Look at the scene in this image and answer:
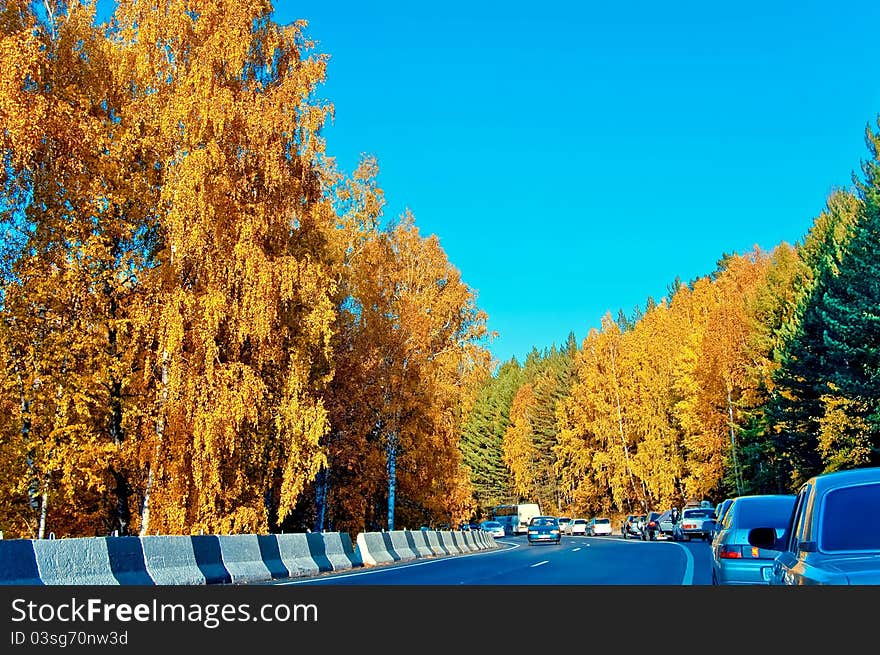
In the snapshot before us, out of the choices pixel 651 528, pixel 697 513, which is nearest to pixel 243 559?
pixel 697 513

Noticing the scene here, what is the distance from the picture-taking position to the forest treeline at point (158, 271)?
1969 cm

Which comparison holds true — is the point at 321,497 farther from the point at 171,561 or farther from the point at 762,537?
the point at 762,537

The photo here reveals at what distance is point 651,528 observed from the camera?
169 feet

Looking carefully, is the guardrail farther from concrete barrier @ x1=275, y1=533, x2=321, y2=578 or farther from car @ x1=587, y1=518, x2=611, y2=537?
car @ x1=587, y1=518, x2=611, y2=537

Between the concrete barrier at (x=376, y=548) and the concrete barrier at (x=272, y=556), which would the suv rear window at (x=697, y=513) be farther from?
the concrete barrier at (x=272, y=556)

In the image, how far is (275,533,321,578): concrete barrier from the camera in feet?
62.8

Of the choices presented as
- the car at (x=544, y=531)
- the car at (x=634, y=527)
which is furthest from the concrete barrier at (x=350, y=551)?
the car at (x=634, y=527)

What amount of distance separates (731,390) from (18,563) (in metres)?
53.7

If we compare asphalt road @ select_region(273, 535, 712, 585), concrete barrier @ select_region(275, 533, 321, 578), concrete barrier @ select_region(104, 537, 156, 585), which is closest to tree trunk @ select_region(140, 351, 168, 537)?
concrete barrier @ select_region(275, 533, 321, 578)

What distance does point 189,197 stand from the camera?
71.1 feet

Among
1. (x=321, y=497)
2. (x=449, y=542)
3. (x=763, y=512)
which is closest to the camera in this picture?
(x=763, y=512)

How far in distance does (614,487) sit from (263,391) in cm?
6253

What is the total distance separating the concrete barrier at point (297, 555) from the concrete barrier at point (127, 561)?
5.63 metres
